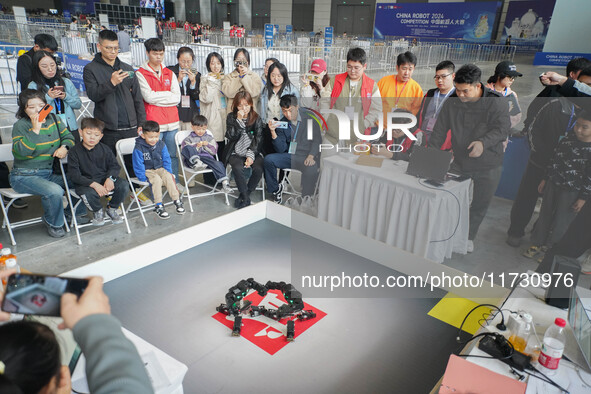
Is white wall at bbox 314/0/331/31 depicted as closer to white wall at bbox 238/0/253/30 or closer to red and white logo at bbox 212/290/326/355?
white wall at bbox 238/0/253/30

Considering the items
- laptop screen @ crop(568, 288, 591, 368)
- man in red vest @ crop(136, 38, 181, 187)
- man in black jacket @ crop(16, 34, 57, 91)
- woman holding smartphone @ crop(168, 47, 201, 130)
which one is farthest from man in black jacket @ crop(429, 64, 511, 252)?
man in black jacket @ crop(16, 34, 57, 91)

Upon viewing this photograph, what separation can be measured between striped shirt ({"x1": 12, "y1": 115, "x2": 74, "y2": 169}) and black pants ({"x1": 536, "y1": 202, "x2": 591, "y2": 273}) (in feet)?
13.2

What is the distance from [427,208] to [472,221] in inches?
29.0

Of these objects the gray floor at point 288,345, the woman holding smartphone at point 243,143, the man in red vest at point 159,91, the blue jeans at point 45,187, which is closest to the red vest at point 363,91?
the woman holding smartphone at point 243,143

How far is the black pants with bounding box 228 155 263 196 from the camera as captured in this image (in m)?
4.40

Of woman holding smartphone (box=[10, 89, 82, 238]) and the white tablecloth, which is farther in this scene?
woman holding smartphone (box=[10, 89, 82, 238])

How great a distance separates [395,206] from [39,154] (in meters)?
3.05

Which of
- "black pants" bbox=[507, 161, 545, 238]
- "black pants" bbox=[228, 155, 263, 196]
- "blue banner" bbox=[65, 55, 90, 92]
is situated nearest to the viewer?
"black pants" bbox=[507, 161, 545, 238]

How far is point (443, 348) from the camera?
2.41 meters

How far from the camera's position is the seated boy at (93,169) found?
3488mm

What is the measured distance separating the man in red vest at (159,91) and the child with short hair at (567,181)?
11.9 ft

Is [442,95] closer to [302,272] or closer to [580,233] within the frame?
[580,233]

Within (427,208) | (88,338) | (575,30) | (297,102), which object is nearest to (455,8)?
(575,30)

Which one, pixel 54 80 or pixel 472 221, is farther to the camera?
pixel 54 80
